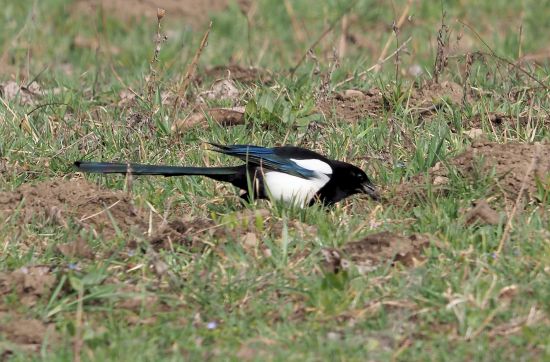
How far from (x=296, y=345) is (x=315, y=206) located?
1.22 meters

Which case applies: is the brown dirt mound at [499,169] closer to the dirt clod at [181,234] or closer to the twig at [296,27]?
the dirt clod at [181,234]

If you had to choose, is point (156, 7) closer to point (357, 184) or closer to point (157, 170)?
point (157, 170)

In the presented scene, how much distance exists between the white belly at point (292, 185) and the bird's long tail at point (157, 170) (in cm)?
17

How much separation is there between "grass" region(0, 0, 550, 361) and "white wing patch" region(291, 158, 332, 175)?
0.21 metres

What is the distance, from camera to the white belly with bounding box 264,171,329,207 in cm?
543

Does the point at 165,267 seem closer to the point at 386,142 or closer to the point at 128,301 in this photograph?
the point at 128,301

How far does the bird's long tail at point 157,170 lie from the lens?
17.9 feet

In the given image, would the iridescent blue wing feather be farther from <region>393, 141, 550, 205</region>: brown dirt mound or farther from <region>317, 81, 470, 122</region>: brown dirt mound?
<region>317, 81, 470, 122</region>: brown dirt mound

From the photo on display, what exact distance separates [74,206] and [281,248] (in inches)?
42.3

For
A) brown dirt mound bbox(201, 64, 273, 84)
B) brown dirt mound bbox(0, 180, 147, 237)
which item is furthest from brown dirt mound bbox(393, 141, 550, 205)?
brown dirt mound bbox(201, 64, 273, 84)

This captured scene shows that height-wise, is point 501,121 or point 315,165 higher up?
point 501,121

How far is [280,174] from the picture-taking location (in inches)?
217

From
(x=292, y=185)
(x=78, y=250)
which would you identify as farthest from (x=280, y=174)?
(x=78, y=250)

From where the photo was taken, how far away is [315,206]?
204 inches
